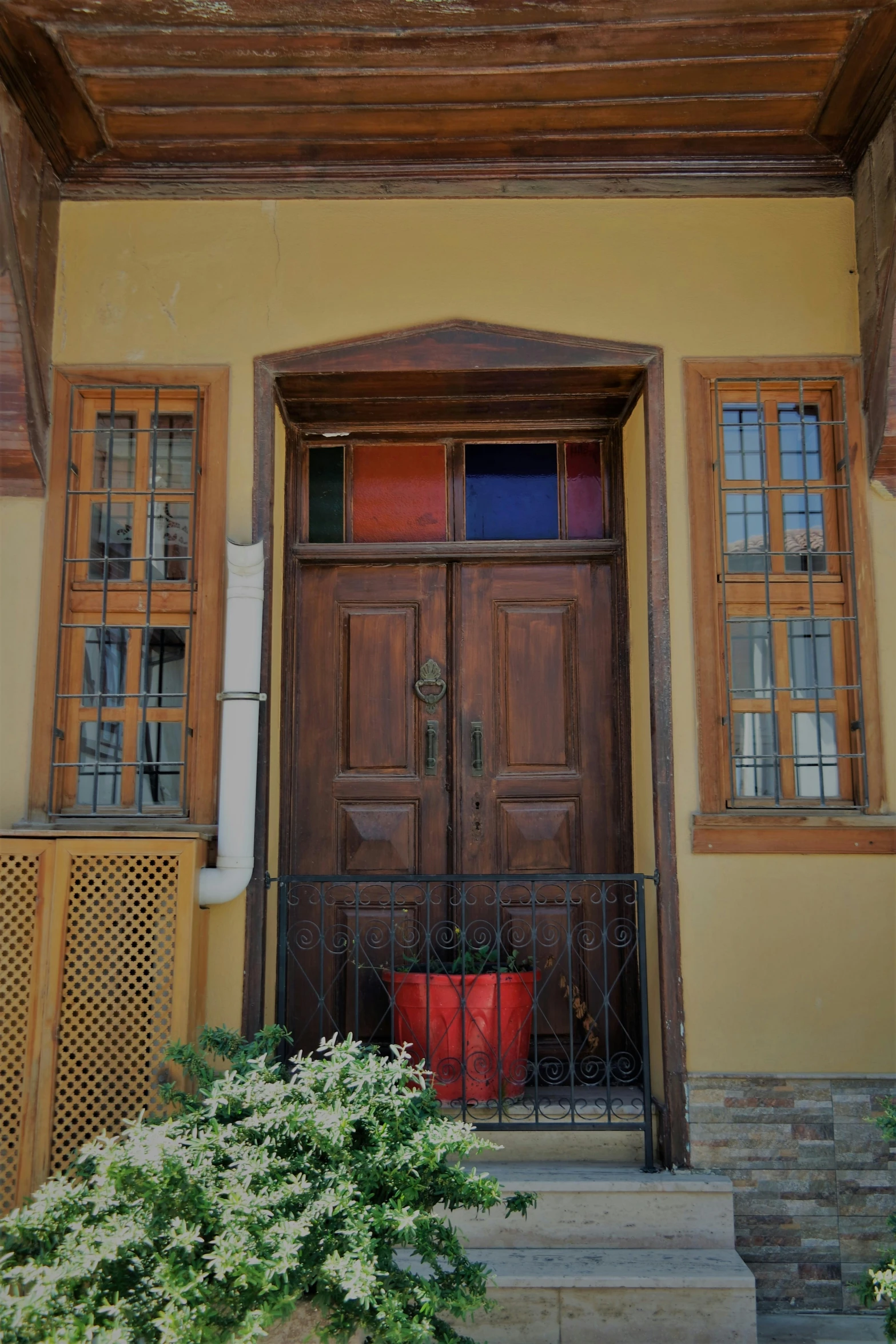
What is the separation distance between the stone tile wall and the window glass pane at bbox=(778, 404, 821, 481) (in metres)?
2.38

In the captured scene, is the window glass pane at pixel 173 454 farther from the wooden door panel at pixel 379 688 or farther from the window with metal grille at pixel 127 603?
the wooden door panel at pixel 379 688

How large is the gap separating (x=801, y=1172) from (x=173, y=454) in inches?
147

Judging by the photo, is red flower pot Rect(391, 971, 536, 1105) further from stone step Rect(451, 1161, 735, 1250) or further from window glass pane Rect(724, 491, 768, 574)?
window glass pane Rect(724, 491, 768, 574)

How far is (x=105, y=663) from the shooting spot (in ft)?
16.0

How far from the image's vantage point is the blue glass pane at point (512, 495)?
17.6ft

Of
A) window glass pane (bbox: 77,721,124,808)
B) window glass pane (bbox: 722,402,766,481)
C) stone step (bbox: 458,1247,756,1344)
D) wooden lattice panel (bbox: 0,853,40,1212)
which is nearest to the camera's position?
stone step (bbox: 458,1247,756,1344)

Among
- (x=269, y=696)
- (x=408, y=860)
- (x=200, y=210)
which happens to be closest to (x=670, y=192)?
(x=200, y=210)

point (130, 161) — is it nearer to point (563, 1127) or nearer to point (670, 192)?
point (670, 192)

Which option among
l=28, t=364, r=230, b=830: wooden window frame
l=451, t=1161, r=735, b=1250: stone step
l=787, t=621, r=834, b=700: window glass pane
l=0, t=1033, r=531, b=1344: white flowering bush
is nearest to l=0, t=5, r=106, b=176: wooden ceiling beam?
l=28, t=364, r=230, b=830: wooden window frame

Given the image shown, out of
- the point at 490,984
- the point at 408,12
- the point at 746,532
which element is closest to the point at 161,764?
the point at 490,984

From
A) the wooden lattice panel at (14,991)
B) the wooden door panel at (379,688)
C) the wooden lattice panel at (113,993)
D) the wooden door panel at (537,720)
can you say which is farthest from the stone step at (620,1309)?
the wooden door panel at (379,688)

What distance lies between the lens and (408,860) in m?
5.17

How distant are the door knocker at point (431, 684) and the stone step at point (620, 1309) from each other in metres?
2.32

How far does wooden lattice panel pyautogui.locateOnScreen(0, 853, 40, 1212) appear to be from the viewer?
3.96 m
